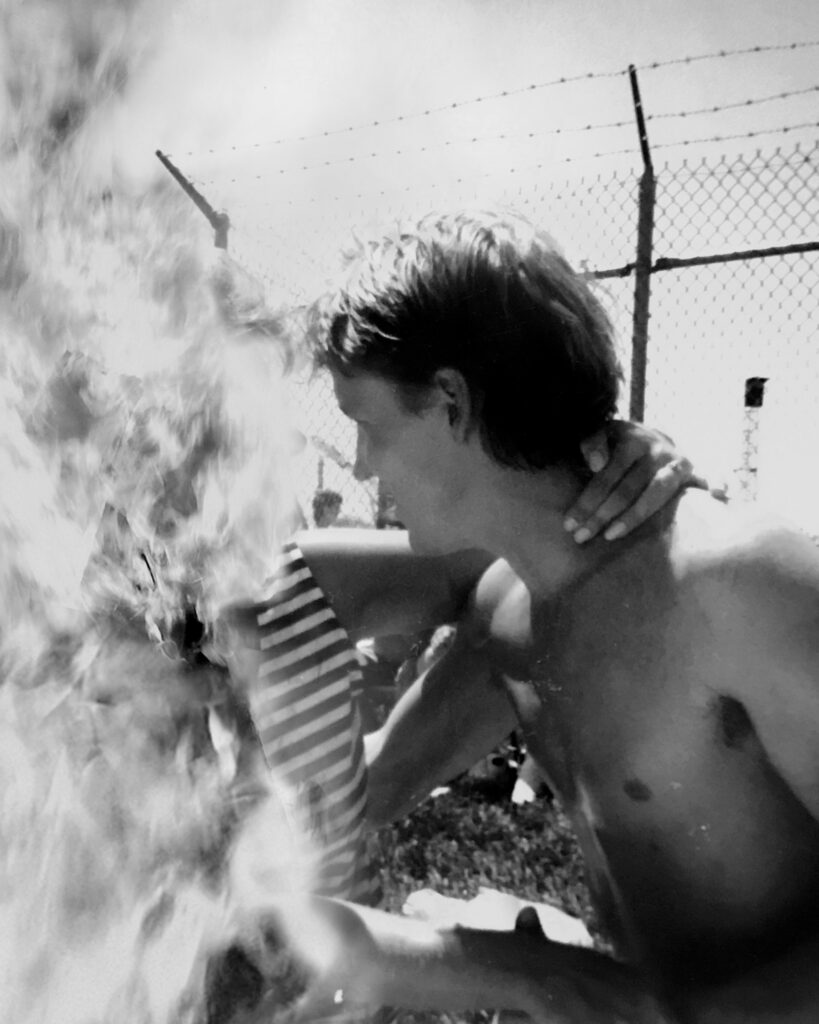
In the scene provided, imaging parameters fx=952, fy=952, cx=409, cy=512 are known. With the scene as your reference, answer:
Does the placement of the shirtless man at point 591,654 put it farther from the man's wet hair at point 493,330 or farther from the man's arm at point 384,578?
the man's arm at point 384,578

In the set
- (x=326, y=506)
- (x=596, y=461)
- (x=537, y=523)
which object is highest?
(x=596, y=461)

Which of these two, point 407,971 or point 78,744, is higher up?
point 78,744

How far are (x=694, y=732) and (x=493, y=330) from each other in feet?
2.52

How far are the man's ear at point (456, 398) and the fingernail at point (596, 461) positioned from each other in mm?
242

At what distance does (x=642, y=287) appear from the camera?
14.6 feet

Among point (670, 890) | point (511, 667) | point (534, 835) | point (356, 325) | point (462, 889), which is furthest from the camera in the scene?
point (534, 835)

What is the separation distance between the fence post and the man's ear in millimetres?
2817

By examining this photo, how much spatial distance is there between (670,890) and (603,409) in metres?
0.84

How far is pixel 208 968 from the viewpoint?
107 cm

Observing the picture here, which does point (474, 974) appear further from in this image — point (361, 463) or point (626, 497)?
point (361, 463)

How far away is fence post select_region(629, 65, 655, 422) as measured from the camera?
4391 millimetres

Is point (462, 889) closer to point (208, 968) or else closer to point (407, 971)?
point (407, 971)

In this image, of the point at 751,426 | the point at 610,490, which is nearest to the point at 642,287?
the point at 751,426

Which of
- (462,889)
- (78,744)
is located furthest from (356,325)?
(462,889)
